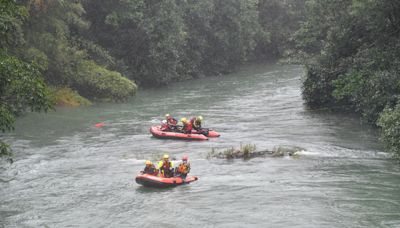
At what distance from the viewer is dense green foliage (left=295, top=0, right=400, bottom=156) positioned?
2465cm

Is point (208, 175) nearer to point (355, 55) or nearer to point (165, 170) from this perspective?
Answer: point (165, 170)

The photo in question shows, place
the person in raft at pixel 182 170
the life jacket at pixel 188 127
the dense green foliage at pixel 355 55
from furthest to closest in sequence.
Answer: the life jacket at pixel 188 127
the dense green foliage at pixel 355 55
the person in raft at pixel 182 170

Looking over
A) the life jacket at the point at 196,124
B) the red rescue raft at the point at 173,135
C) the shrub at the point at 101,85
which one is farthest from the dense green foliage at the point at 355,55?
the shrub at the point at 101,85

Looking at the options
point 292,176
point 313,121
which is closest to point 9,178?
point 292,176

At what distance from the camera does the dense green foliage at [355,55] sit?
24655mm

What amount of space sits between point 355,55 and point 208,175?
41.7 feet

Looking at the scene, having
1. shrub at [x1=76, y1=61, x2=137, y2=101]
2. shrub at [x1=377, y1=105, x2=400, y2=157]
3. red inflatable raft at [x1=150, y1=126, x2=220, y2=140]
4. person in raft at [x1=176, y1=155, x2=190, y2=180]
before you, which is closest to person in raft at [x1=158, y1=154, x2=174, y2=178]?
person in raft at [x1=176, y1=155, x2=190, y2=180]

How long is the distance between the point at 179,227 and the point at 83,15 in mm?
32157

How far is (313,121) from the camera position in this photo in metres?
28.8

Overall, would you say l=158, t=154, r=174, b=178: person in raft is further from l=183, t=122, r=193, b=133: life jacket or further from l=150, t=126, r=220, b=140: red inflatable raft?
l=183, t=122, r=193, b=133: life jacket

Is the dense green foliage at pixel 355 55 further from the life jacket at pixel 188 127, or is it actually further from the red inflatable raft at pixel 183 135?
the life jacket at pixel 188 127

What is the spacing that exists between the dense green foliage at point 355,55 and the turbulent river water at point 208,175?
4.18ft

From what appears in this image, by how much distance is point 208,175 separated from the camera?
1967 centimetres

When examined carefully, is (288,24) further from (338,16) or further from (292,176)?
(292,176)
